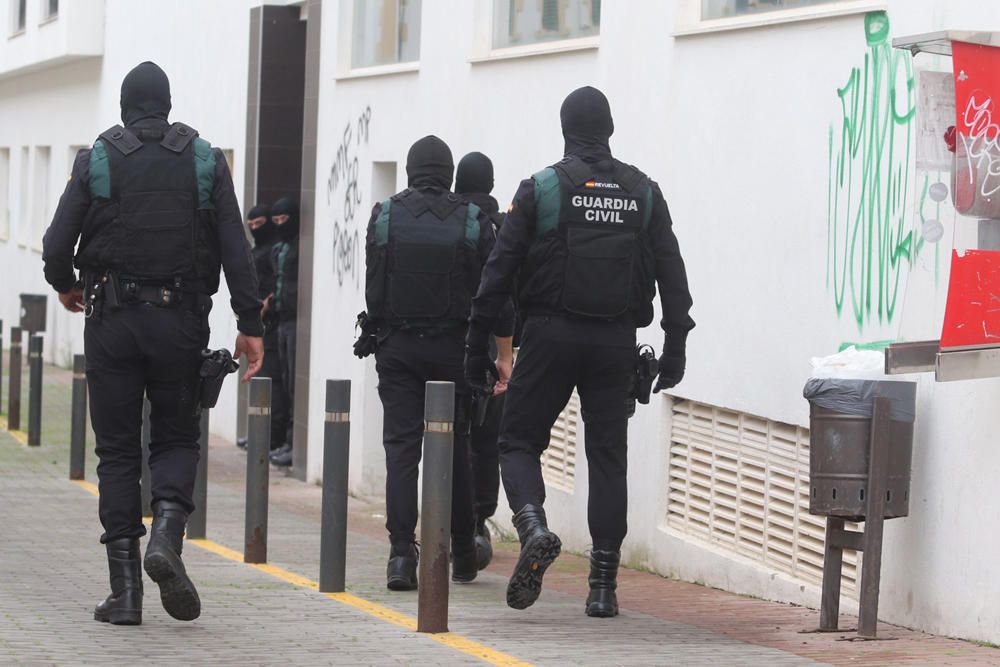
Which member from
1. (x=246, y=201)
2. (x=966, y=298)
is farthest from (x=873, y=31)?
(x=246, y=201)

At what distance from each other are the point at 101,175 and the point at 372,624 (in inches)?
78.6

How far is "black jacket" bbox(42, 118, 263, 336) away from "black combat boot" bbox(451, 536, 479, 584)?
7.16 ft

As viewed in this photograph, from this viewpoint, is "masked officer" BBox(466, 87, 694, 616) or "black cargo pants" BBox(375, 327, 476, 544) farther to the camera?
"black cargo pants" BBox(375, 327, 476, 544)

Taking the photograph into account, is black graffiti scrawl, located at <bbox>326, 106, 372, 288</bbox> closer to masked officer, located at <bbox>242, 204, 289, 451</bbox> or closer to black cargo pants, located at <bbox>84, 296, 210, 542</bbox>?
masked officer, located at <bbox>242, 204, 289, 451</bbox>

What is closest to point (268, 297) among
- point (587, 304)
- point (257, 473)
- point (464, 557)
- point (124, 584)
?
point (257, 473)

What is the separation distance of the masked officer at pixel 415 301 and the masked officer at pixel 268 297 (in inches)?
319

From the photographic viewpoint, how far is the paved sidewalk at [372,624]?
6523 mm

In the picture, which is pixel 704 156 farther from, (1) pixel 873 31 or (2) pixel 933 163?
(2) pixel 933 163

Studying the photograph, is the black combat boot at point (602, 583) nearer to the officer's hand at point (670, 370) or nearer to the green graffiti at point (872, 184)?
the officer's hand at point (670, 370)

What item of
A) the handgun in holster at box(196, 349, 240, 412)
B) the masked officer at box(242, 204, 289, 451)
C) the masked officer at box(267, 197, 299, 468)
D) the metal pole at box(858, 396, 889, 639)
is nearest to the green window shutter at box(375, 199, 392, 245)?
the handgun in holster at box(196, 349, 240, 412)

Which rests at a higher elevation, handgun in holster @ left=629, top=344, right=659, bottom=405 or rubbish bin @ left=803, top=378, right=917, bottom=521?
handgun in holster @ left=629, top=344, right=659, bottom=405

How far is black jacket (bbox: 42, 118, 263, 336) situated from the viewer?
6.92 meters

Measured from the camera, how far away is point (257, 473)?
31.7 ft

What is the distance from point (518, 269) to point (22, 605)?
240 centimetres
